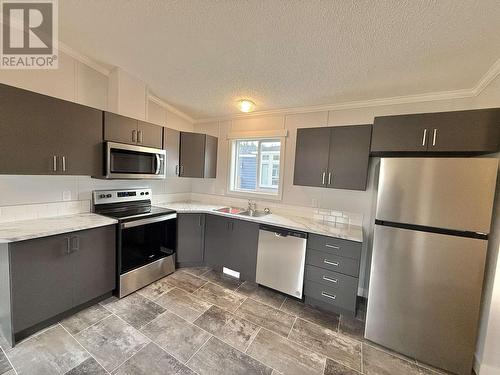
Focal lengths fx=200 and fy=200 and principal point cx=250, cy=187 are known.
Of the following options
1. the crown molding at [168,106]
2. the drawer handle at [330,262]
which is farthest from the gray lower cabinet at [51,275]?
the drawer handle at [330,262]

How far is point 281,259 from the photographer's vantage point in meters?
2.46

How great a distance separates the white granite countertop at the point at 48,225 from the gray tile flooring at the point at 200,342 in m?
0.91

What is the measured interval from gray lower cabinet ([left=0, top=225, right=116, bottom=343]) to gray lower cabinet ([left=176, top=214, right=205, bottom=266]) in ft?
2.96

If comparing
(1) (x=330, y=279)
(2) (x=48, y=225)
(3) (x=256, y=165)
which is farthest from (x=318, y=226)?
(2) (x=48, y=225)

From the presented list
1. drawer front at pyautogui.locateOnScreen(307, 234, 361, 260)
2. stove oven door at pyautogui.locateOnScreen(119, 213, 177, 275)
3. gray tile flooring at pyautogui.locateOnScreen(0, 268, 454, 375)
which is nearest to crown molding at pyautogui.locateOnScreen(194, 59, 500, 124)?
drawer front at pyautogui.locateOnScreen(307, 234, 361, 260)

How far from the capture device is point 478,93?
1.93 meters

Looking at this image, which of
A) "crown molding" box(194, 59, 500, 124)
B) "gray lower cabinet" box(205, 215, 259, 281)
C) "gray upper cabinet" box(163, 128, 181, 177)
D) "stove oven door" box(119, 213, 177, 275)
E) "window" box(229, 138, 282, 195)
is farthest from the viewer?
"window" box(229, 138, 282, 195)

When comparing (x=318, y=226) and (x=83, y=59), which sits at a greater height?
(x=83, y=59)

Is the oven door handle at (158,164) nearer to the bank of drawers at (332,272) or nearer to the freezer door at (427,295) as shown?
the bank of drawers at (332,272)

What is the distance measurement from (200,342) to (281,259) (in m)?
1.18

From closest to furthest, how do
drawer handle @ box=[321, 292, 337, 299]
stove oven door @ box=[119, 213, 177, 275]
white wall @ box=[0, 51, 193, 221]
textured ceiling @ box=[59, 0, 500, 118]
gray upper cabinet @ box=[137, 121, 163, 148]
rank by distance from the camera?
textured ceiling @ box=[59, 0, 500, 118]
white wall @ box=[0, 51, 193, 221]
drawer handle @ box=[321, 292, 337, 299]
stove oven door @ box=[119, 213, 177, 275]
gray upper cabinet @ box=[137, 121, 163, 148]

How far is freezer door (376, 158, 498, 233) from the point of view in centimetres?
148

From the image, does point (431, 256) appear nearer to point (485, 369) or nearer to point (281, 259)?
point (485, 369)

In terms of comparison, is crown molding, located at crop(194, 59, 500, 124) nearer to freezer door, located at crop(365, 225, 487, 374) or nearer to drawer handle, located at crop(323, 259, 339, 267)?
freezer door, located at crop(365, 225, 487, 374)
